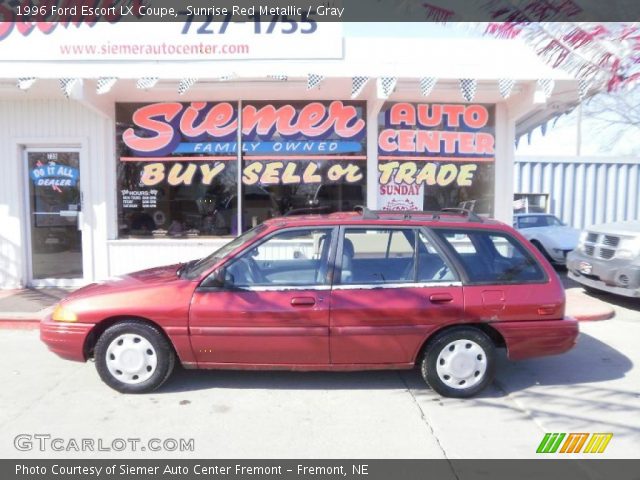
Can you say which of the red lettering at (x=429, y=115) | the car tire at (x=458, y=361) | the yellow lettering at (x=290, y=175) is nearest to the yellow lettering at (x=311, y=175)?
the yellow lettering at (x=290, y=175)

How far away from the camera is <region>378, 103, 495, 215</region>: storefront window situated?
8203mm

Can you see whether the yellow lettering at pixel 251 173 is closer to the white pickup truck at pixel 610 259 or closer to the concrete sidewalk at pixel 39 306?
the concrete sidewalk at pixel 39 306

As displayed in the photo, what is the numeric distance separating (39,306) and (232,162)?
3.60 metres

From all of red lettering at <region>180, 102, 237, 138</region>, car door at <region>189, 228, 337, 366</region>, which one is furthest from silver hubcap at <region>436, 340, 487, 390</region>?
red lettering at <region>180, 102, 237, 138</region>

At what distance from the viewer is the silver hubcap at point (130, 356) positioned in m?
4.04

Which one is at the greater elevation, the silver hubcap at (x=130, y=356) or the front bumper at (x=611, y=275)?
the front bumper at (x=611, y=275)

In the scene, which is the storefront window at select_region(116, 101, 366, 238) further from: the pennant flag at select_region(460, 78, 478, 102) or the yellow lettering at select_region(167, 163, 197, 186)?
the pennant flag at select_region(460, 78, 478, 102)

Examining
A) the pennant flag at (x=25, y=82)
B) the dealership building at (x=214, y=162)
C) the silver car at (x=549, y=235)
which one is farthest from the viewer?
the silver car at (x=549, y=235)

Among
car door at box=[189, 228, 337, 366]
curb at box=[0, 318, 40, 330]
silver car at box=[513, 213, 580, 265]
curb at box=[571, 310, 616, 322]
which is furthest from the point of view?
silver car at box=[513, 213, 580, 265]

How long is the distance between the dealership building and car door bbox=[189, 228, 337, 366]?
4.28m
